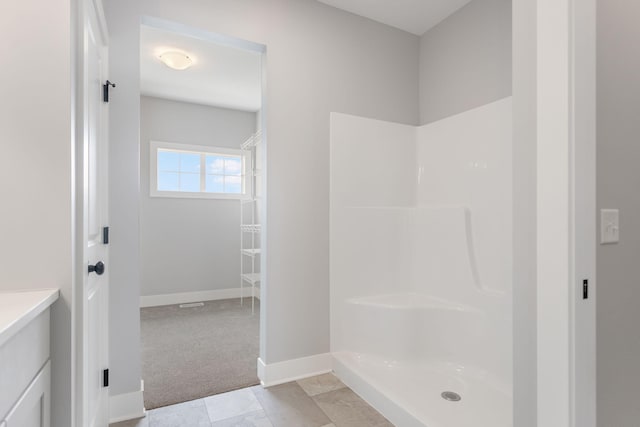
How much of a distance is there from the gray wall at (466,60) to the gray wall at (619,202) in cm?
121

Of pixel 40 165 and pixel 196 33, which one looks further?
pixel 196 33

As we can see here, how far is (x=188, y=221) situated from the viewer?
4.49 meters

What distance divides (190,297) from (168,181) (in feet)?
5.29

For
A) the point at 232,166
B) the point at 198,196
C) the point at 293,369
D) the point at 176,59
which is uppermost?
the point at 176,59

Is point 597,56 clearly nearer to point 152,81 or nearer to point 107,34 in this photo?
point 107,34

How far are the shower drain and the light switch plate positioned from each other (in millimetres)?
1408

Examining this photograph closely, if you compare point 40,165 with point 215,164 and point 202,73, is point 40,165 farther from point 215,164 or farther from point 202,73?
point 215,164

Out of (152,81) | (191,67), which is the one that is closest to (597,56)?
(191,67)

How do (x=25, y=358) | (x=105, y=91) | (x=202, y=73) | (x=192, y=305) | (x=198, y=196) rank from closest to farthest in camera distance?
(x=25, y=358)
(x=105, y=91)
(x=202, y=73)
(x=192, y=305)
(x=198, y=196)

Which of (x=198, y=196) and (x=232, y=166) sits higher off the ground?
(x=232, y=166)

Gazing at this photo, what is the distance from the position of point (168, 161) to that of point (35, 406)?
4051mm

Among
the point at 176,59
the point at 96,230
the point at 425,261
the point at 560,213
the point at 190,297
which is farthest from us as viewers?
the point at 190,297

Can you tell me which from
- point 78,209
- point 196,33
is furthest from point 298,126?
point 78,209

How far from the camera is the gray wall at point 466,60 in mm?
2246
